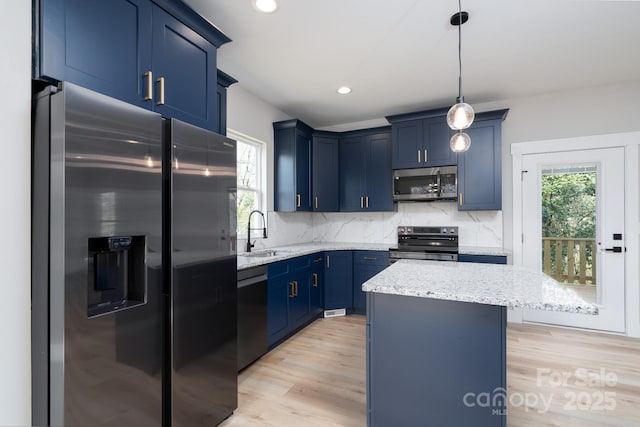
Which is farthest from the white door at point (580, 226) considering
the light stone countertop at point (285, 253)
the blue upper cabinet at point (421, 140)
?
the light stone countertop at point (285, 253)

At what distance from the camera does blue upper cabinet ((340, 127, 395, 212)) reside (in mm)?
4137

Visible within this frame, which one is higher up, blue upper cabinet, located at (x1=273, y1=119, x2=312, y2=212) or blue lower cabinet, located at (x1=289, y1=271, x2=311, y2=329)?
blue upper cabinet, located at (x1=273, y1=119, x2=312, y2=212)

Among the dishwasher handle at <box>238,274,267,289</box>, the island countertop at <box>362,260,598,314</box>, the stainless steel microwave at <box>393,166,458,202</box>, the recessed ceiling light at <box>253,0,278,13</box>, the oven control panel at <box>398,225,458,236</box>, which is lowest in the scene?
the dishwasher handle at <box>238,274,267,289</box>

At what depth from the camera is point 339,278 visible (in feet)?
13.0

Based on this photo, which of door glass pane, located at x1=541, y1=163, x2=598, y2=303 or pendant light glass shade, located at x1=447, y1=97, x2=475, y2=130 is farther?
door glass pane, located at x1=541, y1=163, x2=598, y2=303

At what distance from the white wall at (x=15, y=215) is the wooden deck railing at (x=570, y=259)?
4.55 metres

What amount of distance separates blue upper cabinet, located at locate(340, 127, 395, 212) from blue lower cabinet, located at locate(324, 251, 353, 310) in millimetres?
773

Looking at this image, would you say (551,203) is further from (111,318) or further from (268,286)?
(111,318)

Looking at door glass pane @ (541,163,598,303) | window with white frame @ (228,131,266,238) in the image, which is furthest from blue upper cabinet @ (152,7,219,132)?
door glass pane @ (541,163,598,303)

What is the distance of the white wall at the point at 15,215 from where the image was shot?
3.75 feet

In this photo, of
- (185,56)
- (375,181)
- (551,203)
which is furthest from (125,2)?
(551,203)

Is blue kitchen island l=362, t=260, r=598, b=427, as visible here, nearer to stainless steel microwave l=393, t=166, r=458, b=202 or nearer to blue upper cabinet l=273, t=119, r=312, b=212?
stainless steel microwave l=393, t=166, r=458, b=202

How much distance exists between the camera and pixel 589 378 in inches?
94.2

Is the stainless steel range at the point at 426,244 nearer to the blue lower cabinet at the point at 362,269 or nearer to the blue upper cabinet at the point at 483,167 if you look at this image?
the blue lower cabinet at the point at 362,269
